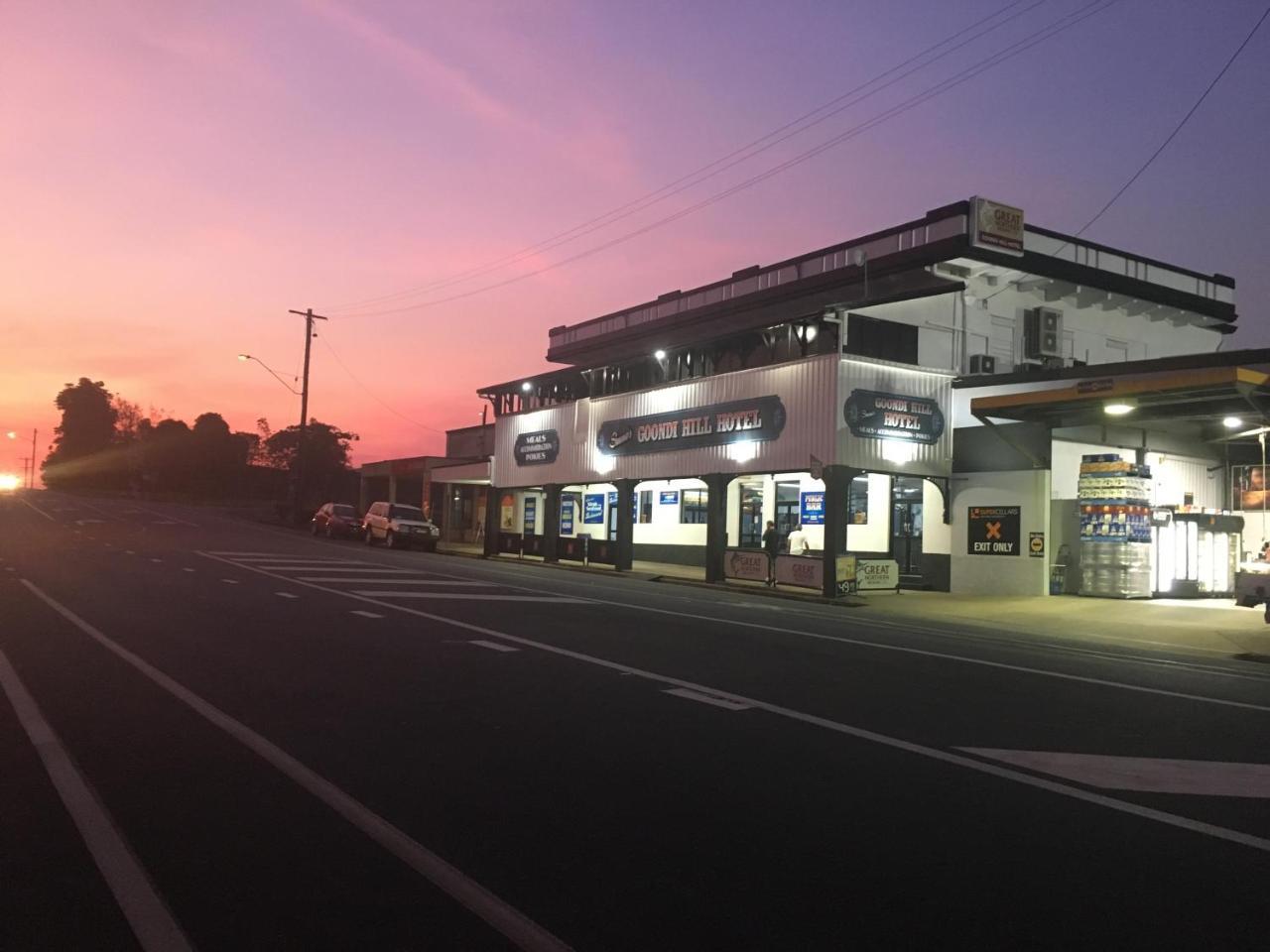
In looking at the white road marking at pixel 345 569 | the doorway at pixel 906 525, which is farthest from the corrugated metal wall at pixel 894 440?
the white road marking at pixel 345 569

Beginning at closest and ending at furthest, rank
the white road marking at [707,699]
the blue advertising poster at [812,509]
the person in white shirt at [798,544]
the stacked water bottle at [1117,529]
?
1. the white road marking at [707,699]
2. the stacked water bottle at [1117,529]
3. the person in white shirt at [798,544]
4. the blue advertising poster at [812,509]

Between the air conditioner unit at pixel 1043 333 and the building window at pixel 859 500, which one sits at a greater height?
the air conditioner unit at pixel 1043 333

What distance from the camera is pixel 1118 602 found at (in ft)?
77.0

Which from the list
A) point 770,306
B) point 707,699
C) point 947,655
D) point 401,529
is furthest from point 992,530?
point 401,529

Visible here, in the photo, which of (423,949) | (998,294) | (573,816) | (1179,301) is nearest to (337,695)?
(573,816)

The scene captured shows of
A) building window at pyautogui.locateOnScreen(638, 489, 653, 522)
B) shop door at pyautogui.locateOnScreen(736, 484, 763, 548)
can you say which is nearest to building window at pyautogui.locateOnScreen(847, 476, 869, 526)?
shop door at pyautogui.locateOnScreen(736, 484, 763, 548)

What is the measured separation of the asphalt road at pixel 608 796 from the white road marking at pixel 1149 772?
33 millimetres

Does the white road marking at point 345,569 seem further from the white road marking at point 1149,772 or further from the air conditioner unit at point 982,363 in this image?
the white road marking at point 1149,772

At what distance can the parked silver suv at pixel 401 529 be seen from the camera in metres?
43.4

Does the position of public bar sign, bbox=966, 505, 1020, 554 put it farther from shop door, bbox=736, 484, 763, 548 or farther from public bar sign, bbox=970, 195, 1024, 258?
shop door, bbox=736, 484, 763, 548

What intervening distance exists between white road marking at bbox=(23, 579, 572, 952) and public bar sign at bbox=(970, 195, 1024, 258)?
25.9m

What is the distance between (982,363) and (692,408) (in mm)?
8635

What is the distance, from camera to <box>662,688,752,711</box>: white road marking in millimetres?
9039

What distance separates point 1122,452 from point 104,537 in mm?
32632
